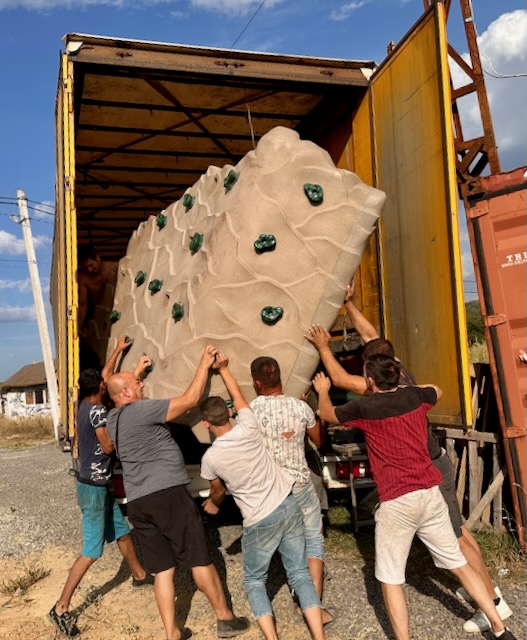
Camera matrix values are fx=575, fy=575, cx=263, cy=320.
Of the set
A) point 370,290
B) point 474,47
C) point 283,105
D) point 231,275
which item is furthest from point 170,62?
point 474,47

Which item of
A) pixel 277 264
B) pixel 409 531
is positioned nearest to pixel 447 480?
pixel 409 531

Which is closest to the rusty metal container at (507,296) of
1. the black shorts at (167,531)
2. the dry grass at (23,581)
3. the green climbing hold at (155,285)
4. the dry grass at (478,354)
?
the black shorts at (167,531)

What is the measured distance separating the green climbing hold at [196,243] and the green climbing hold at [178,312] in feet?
1.44

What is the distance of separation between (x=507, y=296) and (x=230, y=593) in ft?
9.71

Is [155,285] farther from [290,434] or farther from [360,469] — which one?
[360,469]

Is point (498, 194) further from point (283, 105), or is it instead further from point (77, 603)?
point (77, 603)

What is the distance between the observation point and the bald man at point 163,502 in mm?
3365

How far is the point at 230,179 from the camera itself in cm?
398

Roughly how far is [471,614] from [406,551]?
0.81 metres

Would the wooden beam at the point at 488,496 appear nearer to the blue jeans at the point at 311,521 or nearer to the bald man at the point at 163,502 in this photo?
the blue jeans at the point at 311,521

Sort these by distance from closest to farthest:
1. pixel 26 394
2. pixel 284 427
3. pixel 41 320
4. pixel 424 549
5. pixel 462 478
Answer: pixel 284 427 < pixel 424 549 < pixel 462 478 < pixel 41 320 < pixel 26 394

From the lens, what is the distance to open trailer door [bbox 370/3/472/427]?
398 cm

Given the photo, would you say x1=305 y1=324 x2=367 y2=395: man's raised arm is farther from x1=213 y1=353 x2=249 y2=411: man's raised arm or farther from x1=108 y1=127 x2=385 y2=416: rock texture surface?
x1=213 y1=353 x2=249 y2=411: man's raised arm

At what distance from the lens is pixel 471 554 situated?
326 centimetres
